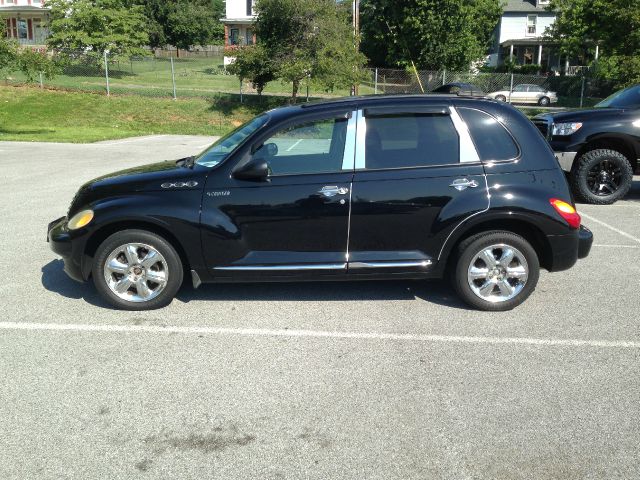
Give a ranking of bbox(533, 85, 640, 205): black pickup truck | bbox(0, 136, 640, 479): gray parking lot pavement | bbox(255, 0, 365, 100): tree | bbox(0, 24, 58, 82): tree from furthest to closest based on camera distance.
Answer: bbox(255, 0, 365, 100): tree → bbox(0, 24, 58, 82): tree → bbox(533, 85, 640, 205): black pickup truck → bbox(0, 136, 640, 479): gray parking lot pavement

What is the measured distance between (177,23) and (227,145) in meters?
72.4

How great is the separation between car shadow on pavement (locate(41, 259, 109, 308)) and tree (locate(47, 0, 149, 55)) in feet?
131

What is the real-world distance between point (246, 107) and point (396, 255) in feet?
84.2

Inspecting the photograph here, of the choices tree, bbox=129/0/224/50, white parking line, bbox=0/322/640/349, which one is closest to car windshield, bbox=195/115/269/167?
white parking line, bbox=0/322/640/349

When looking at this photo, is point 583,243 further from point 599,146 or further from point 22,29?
point 22,29

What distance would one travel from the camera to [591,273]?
6.32 metres

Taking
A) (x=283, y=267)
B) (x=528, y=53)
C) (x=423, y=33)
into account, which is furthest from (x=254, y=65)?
(x=528, y=53)

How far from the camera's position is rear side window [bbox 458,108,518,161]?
16.7ft

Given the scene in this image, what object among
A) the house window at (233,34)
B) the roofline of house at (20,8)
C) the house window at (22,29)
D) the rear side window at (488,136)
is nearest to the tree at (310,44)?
the rear side window at (488,136)

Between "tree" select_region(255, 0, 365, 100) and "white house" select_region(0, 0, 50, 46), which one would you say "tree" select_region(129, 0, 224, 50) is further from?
"tree" select_region(255, 0, 365, 100)

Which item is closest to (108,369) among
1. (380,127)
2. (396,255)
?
(396,255)

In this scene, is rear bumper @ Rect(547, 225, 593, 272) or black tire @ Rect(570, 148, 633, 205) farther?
black tire @ Rect(570, 148, 633, 205)

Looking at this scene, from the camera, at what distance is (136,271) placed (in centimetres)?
505

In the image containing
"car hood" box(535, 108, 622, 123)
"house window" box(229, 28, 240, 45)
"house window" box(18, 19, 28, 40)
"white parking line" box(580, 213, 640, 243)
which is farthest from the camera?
"house window" box(229, 28, 240, 45)
